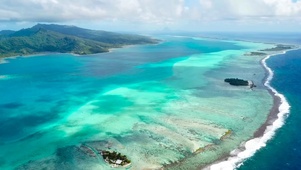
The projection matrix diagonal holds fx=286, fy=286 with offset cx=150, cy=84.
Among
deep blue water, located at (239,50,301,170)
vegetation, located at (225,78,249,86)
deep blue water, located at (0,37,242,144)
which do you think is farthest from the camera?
vegetation, located at (225,78,249,86)

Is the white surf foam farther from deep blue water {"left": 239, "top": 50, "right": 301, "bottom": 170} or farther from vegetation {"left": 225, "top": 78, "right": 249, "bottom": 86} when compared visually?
vegetation {"left": 225, "top": 78, "right": 249, "bottom": 86}

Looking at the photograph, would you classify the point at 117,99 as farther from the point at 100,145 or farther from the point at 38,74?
the point at 38,74

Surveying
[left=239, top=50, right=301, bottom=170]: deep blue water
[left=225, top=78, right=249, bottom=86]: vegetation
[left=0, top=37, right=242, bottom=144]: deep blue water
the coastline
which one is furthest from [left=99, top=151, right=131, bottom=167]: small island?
[left=225, top=78, right=249, bottom=86]: vegetation

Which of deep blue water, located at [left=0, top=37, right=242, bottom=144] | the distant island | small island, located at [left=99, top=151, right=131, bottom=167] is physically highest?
the distant island

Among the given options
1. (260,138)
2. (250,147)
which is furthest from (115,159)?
(260,138)

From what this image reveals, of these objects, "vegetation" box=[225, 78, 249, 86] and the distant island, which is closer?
the distant island

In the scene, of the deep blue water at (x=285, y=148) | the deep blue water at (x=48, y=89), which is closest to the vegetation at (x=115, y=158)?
the deep blue water at (x=285, y=148)

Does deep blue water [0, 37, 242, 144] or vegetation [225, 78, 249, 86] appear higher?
vegetation [225, 78, 249, 86]

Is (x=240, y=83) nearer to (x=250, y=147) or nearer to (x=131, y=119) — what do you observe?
(x=131, y=119)
